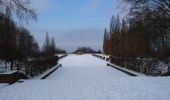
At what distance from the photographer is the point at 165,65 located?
20.9m

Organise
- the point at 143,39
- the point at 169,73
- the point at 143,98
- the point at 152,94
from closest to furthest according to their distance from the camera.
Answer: the point at 143,98 → the point at 152,94 → the point at 169,73 → the point at 143,39

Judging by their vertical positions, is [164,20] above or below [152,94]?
above

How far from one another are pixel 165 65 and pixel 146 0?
4092 millimetres

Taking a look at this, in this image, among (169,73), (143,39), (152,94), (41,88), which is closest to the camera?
(152,94)

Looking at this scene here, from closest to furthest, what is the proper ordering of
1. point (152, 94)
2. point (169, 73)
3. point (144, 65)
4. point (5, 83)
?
point (152, 94) < point (5, 83) < point (169, 73) < point (144, 65)

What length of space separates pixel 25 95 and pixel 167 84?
505 cm

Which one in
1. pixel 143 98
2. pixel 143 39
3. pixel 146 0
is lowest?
pixel 143 98

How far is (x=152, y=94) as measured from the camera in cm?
1026

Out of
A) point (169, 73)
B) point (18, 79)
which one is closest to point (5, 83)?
point (18, 79)

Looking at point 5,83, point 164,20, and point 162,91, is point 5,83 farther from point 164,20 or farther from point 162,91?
point 164,20

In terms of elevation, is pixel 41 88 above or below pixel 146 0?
below

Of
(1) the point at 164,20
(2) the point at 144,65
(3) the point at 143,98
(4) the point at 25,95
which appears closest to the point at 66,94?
(4) the point at 25,95

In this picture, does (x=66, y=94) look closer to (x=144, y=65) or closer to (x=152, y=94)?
(x=152, y=94)

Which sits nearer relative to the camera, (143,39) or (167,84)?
(167,84)
